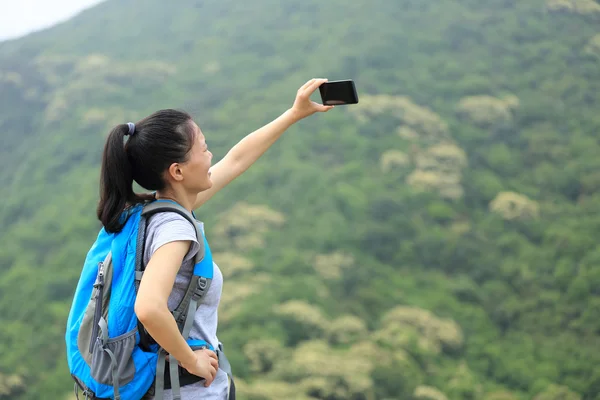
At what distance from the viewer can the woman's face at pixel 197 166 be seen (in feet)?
3.84

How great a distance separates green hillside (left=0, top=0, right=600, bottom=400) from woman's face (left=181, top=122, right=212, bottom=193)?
214 inches

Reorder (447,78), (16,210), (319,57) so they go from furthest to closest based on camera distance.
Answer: (319,57) → (447,78) → (16,210)

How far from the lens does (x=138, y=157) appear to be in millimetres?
1155

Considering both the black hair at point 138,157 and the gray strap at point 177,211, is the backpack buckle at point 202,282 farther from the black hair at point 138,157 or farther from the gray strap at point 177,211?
the black hair at point 138,157

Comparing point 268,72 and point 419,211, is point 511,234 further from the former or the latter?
point 268,72

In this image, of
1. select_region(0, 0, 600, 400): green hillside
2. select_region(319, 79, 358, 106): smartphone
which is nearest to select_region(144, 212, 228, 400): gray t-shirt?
select_region(319, 79, 358, 106): smartphone

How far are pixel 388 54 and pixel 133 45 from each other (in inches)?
200

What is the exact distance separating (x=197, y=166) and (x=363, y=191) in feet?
25.6

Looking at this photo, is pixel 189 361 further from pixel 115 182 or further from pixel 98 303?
pixel 115 182

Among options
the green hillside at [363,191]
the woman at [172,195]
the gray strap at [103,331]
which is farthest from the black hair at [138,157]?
the green hillside at [363,191]

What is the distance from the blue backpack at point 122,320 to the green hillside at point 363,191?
5.43 meters

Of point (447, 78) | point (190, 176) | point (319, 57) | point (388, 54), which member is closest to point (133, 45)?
point (319, 57)

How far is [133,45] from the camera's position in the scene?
1324 cm

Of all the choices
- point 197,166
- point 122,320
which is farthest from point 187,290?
point 197,166
